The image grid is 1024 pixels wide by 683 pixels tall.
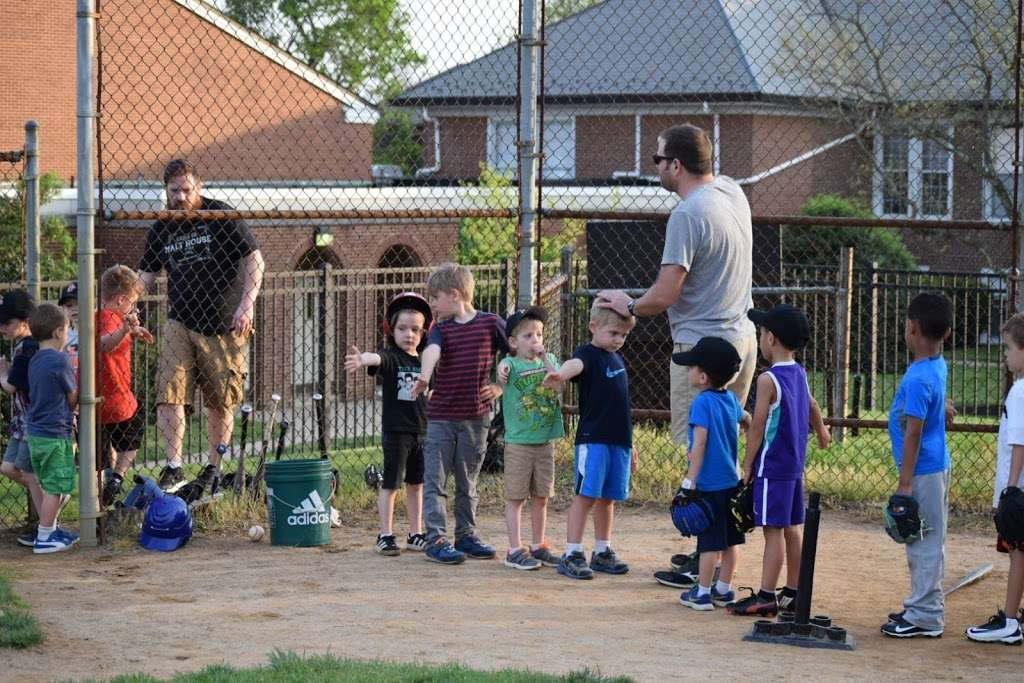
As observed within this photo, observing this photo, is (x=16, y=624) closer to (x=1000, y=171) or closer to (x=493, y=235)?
(x=493, y=235)

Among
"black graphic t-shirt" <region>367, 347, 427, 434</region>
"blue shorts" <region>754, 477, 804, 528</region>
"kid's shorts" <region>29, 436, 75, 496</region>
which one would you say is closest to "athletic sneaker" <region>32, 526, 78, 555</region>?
"kid's shorts" <region>29, 436, 75, 496</region>

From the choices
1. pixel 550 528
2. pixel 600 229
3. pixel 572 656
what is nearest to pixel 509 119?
pixel 600 229

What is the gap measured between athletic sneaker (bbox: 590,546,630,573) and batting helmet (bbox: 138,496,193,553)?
7.51 ft

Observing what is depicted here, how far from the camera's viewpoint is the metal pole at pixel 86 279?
7.47 m

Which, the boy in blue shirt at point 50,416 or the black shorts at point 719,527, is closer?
the black shorts at point 719,527

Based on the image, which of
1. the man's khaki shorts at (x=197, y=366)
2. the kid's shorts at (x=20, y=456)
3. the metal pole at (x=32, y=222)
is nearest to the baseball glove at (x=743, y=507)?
the man's khaki shorts at (x=197, y=366)

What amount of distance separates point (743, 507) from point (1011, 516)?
3.92 feet

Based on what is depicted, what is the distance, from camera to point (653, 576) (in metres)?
7.38

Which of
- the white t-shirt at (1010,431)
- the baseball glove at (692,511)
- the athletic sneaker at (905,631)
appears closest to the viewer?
the white t-shirt at (1010,431)

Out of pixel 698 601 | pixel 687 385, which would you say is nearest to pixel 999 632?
pixel 698 601

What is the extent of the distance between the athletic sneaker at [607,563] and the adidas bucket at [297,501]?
5.26 feet

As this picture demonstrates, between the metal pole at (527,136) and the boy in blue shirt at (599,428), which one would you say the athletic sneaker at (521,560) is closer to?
the boy in blue shirt at (599,428)

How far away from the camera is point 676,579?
7172 millimetres

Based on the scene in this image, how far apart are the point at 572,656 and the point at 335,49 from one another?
38.9 m
